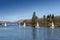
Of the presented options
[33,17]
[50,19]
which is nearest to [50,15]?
[50,19]

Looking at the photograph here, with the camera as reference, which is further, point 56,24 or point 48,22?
point 48,22

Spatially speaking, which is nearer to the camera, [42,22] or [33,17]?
[33,17]

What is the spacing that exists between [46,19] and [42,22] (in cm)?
611

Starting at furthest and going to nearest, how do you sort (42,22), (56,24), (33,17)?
(42,22) < (33,17) < (56,24)

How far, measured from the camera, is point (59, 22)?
102 m

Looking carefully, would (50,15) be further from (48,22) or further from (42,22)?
(42,22)

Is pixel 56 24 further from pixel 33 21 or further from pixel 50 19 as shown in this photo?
pixel 33 21

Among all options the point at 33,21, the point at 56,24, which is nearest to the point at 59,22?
the point at 56,24

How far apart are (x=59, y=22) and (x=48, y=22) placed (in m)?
6.72

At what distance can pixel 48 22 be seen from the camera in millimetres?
105312

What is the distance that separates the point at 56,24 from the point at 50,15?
25.7 feet

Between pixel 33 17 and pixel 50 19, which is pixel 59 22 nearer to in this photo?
pixel 50 19

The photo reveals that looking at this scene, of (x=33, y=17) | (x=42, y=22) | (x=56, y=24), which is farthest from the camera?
(x=42, y=22)

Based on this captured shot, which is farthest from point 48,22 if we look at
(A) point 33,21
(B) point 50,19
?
(A) point 33,21
